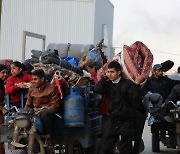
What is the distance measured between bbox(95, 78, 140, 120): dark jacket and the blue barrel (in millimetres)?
409

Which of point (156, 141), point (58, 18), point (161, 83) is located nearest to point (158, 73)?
point (161, 83)

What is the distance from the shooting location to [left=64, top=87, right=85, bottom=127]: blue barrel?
26.3ft

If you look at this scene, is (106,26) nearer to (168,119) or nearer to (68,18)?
(68,18)

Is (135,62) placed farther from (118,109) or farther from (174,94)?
(174,94)

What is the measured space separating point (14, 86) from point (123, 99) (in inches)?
68.1

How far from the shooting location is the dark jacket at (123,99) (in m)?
7.84

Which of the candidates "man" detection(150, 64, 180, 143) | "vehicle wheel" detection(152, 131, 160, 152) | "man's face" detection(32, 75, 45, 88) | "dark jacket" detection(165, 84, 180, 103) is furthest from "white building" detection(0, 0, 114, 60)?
"man's face" detection(32, 75, 45, 88)

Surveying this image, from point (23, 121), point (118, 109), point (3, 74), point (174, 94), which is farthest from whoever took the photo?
point (174, 94)

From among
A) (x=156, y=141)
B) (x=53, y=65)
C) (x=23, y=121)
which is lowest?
(x=156, y=141)

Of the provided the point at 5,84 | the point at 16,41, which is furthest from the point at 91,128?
the point at 16,41

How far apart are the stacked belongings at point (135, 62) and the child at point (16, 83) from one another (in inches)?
45.3

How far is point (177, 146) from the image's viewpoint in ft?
36.0

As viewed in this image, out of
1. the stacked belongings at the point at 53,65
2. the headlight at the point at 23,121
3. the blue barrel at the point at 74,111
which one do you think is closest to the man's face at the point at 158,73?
the stacked belongings at the point at 53,65

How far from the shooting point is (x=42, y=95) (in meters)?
8.12
